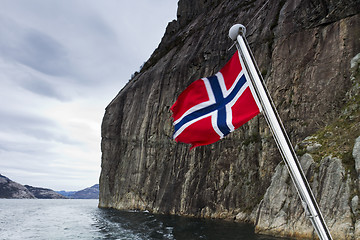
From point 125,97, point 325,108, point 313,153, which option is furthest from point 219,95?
point 125,97

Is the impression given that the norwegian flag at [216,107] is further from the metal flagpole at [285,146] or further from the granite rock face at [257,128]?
the granite rock face at [257,128]

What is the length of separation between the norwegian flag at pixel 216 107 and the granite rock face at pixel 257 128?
11203 mm

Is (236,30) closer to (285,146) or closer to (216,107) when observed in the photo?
(216,107)

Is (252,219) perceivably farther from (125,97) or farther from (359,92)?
Result: (125,97)

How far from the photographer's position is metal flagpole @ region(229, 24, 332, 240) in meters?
3.09

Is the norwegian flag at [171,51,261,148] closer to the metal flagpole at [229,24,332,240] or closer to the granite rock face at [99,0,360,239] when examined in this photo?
the metal flagpole at [229,24,332,240]

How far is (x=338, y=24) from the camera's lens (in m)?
24.1

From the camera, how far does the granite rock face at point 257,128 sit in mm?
16531

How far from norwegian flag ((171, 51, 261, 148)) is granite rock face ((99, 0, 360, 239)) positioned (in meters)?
11.2

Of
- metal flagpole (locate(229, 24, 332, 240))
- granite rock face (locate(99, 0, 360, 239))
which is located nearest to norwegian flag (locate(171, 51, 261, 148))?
metal flagpole (locate(229, 24, 332, 240))

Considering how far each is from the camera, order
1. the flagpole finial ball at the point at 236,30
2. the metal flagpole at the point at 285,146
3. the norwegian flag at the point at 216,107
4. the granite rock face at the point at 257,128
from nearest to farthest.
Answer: the metal flagpole at the point at 285,146 < the flagpole finial ball at the point at 236,30 < the norwegian flag at the point at 216,107 < the granite rock face at the point at 257,128

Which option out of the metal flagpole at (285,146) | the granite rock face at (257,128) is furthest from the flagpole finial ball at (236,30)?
the granite rock face at (257,128)

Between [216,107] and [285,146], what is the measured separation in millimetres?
1909

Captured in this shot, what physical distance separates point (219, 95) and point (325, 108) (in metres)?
21.1
